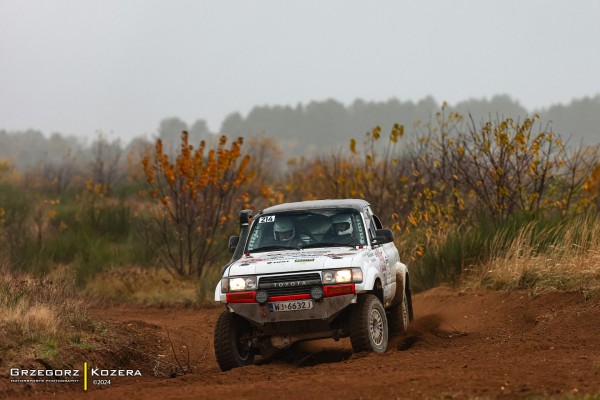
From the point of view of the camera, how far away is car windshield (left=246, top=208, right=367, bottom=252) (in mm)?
11023

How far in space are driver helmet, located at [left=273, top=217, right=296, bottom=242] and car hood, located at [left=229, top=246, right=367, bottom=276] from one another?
50 cm

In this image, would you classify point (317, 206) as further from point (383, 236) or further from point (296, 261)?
point (296, 261)

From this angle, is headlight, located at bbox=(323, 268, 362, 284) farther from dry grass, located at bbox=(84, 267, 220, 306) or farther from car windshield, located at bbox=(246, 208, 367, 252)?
dry grass, located at bbox=(84, 267, 220, 306)

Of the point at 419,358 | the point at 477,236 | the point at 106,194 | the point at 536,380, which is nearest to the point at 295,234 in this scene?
the point at 419,358

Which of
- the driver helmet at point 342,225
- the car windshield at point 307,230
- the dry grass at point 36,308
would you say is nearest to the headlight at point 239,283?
the car windshield at point 307,230

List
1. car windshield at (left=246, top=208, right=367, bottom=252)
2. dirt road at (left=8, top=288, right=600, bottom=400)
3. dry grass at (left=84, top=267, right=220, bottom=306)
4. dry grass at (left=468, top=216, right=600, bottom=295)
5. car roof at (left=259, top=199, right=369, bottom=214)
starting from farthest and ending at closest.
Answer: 1. dry grass at (left=84, top=267, right=220, bottom=306)
2. dry grass at (left=468, top=216, right=600, bottom=295)
3. car roof at (left=259, top=199, right=369, bottom=214)
4. car windshield at (left=246, top=208, right=367, bottom=252)
5. dirt road at (left=8, top=288, right=600, bottom=400)

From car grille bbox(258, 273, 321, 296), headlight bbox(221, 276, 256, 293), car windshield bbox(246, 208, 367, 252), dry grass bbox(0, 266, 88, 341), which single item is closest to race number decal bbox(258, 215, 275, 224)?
car windshield bbox(246, 208, 367, 252)

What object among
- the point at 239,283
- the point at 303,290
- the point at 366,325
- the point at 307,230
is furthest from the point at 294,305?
the point at 307,230

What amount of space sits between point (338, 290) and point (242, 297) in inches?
39.2

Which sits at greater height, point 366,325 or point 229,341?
point 366,325

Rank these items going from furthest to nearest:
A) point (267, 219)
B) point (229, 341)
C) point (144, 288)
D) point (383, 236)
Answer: point (144, 288), point (267, 219), point (383, 236), point (229, 341)

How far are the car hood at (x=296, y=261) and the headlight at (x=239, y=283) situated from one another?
0.05 meters

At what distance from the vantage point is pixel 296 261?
10.1m

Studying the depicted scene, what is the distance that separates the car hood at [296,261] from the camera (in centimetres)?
1000
